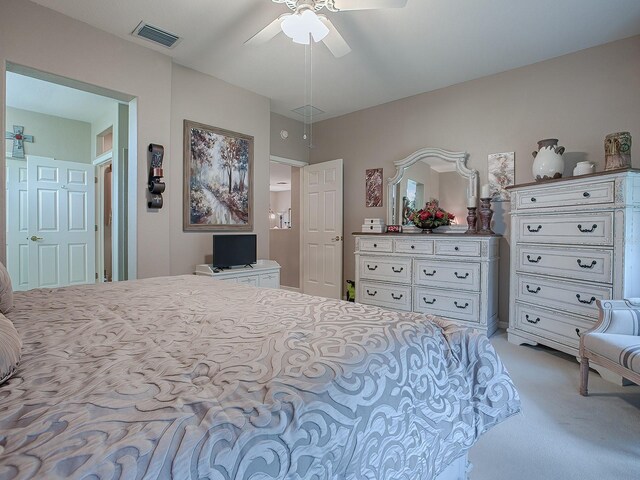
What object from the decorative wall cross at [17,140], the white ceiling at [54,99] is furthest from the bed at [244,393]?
the decorative wall cross at [17,140]

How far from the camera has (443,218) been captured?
3744 millimetres

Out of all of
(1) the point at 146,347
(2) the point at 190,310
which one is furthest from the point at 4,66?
(1) the point at 146,347

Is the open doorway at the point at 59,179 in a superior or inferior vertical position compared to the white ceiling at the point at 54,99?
inferior

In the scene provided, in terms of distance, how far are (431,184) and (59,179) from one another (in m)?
5.06

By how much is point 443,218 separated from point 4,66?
4118 mm

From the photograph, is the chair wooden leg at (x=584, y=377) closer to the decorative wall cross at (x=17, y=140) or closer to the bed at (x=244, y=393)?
the bed at (x=244, y=393)

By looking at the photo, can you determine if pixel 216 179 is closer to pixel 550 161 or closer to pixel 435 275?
pixel 435 275

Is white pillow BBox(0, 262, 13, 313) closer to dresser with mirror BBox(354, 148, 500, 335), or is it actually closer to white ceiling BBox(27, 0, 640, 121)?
white ceiling BBox(27, 0, 640, 121)

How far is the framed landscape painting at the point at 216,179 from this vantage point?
3543mm

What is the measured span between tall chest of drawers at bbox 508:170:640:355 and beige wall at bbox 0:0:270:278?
9.59 ft

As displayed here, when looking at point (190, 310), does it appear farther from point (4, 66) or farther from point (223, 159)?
point (223, 159)

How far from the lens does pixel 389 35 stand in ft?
9.21

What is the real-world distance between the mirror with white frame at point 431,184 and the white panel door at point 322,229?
2.79 ft

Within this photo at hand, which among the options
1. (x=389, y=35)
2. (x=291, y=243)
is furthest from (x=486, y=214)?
(x=291, y=243)
